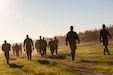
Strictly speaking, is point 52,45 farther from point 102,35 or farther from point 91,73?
point 91,73

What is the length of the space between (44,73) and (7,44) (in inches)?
588

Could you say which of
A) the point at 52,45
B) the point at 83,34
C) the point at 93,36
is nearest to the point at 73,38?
the point at 52,45

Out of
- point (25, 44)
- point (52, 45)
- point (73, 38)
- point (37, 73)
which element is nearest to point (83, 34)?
point (52, 45)

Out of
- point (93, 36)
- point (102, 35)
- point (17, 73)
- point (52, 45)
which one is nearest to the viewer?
point (17, 73)

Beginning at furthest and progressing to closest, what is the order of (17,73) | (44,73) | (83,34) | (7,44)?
(83,34), (7,44), (17,73), (44,73)

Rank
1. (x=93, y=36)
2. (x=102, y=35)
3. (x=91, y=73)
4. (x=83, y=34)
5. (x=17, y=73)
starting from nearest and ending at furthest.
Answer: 1. (x=91, y=73)
2. (x=17, y=73)
3. (x=102, y=35)
4. (x=93, y=36)
5. (x=83, y=34)

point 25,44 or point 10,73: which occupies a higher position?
point 25,44

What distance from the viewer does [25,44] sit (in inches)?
1523

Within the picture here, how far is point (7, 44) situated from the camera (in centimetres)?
3709

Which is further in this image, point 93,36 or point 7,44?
point 93,36

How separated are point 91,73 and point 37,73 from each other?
4347 millimetres

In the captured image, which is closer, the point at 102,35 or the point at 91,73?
the point at 91,73

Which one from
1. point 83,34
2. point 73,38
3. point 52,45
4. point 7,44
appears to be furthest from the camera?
point 83,34

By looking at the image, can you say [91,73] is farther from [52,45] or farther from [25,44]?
[52,45]
